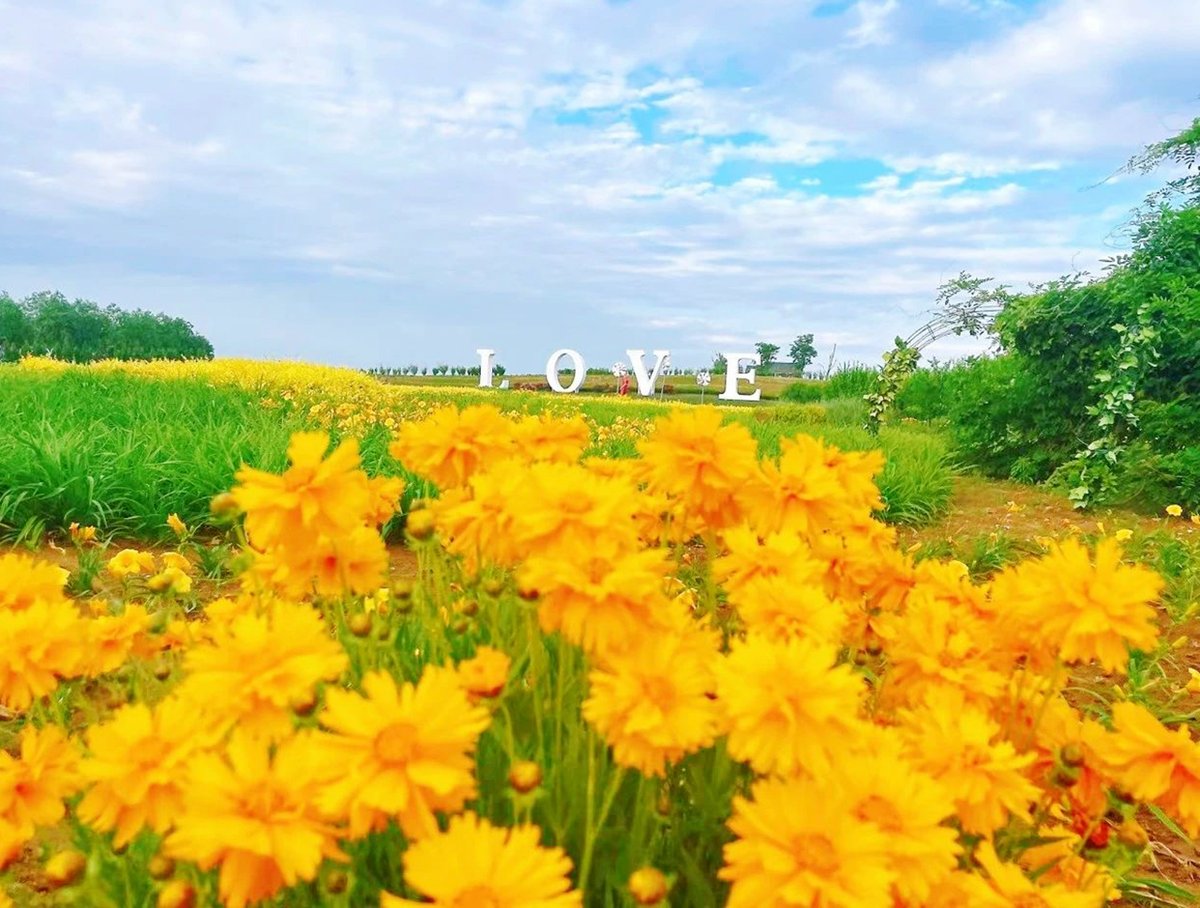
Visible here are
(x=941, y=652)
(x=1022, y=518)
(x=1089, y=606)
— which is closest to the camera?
(x=1089, y=606)

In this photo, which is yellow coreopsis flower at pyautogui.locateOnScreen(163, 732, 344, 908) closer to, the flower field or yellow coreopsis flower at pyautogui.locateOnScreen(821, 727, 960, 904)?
the flower field

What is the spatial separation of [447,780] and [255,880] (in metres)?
0.21

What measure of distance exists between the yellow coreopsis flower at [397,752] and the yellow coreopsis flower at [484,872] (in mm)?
40

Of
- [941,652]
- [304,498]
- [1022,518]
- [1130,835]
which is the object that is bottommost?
[1022,518]

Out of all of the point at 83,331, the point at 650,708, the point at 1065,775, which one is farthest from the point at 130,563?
the point at 83,331

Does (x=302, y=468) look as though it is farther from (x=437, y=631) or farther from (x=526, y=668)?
(x=526, y=668)

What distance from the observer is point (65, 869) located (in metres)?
1.03

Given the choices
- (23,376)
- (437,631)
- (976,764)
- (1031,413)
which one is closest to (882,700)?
(976,764)

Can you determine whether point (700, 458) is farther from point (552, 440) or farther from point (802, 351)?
point (802, 351)

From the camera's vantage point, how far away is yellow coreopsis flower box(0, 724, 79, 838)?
1171mm

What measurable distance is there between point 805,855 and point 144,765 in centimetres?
69

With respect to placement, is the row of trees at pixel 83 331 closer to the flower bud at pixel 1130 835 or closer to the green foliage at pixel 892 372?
the green foliage at pixel 892 372

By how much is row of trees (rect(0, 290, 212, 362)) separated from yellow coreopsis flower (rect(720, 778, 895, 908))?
25910 millimetres

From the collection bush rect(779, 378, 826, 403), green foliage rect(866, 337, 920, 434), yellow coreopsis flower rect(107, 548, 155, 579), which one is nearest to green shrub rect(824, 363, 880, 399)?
bush rect(779, 378, 826, 403)
